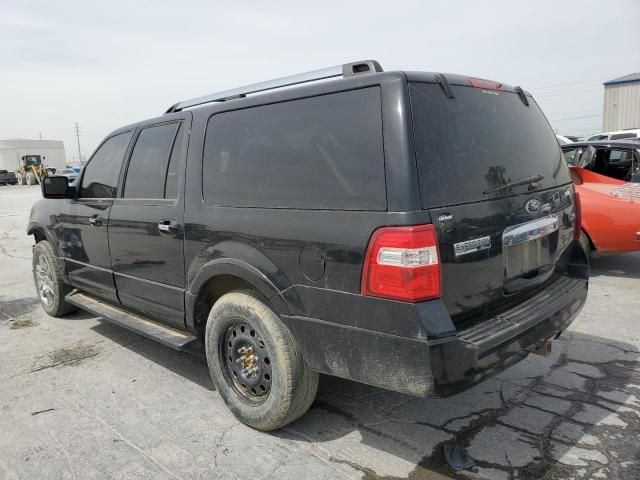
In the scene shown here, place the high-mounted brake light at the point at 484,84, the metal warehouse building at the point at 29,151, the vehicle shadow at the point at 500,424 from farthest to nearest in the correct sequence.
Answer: the metal warehouse building at the point at 29,151, the high-mounted brake light at the point at 484,84, the vehicle shadow at the point at 500,424

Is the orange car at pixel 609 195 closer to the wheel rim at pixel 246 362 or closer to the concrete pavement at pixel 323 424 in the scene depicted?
the concrete pavement at pixel 323 424

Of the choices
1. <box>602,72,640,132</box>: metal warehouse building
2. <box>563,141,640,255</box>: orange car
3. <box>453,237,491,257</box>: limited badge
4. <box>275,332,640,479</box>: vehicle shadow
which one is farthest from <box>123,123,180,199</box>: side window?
<box>602,72,640,132</box>: metal warehouse building

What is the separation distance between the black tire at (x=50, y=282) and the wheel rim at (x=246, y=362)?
269 cm

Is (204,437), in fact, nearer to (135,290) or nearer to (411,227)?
(135,290)

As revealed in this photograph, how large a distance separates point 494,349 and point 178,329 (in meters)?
2.24

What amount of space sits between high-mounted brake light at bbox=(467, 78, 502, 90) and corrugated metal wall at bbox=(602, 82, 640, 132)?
36179 millimetres

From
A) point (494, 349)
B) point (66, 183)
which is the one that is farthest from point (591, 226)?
point (66, 183)

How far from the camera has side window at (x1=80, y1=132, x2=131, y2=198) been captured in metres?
4.10

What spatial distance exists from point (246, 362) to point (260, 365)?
0.16m

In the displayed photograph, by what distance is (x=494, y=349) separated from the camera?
233 centimetres

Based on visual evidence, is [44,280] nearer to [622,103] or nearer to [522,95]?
[522,95]

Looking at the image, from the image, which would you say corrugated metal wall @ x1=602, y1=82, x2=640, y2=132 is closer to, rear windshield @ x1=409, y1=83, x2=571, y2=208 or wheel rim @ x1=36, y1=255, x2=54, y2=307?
rear windshield @ x1=409, y1=83, x2=571, y2=208

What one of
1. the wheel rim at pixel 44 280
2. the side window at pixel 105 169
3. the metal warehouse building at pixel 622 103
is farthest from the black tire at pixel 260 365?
the metal warehouse building at pixel 622 103

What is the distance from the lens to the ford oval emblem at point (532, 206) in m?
2.70
